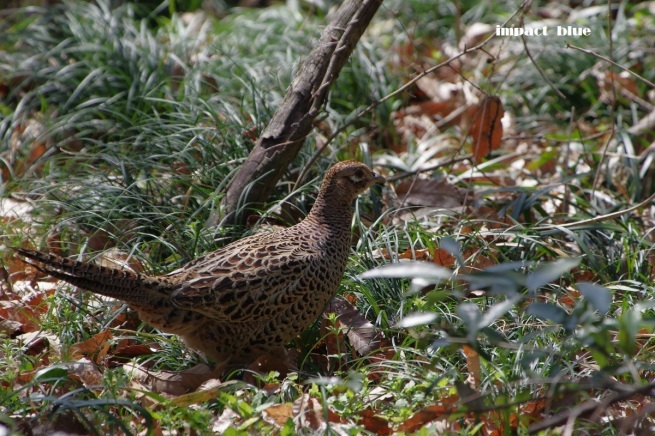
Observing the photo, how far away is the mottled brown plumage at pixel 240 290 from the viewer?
151 inches

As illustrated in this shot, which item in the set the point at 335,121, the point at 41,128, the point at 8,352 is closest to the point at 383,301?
the point at 8,352

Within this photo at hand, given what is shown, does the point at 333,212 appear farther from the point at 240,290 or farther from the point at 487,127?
the point at 487,127

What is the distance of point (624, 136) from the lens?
6.11 metres

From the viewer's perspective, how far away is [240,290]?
3.92 meters

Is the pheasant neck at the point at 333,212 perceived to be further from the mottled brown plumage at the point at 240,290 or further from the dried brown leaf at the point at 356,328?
the dried brown leaf at the point at 356,328

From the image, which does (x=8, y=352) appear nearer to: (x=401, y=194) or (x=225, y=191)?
(x=225, y=191)

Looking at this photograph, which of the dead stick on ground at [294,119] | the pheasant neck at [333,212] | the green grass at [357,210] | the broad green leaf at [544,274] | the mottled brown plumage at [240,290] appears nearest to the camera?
the broad green leaf at [544,274]

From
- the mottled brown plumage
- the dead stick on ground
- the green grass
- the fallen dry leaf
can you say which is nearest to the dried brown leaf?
the green grass

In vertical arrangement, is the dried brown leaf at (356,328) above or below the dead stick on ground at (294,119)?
below

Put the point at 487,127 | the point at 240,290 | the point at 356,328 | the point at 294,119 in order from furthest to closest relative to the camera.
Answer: the point at 487,127
the point at 294,119
the point at 356,328
the point at 240,290

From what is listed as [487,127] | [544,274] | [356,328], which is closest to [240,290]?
[356,328]

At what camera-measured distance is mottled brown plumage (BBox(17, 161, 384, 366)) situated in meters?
3.84

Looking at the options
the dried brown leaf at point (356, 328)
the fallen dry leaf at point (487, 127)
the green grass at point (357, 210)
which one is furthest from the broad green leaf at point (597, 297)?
the fallen dry leaf at point (487, 127)

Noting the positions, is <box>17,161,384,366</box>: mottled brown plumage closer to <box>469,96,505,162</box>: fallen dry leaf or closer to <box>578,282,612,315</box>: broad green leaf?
<box>469,96,505,162</box>: fallen dry leaf
